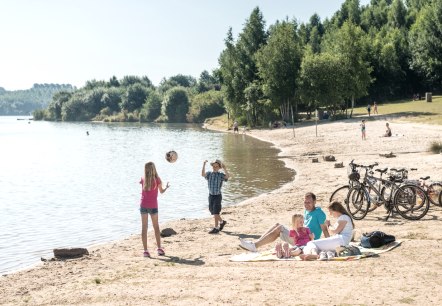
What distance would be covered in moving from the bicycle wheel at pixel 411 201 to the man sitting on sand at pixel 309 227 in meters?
3.96

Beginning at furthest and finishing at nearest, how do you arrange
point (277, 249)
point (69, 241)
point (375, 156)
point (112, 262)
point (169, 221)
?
point (375, 156)
point (169, 221)
point (69, 241)
point (112, 262)
point (277, 249)

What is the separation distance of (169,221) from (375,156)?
1858 cm

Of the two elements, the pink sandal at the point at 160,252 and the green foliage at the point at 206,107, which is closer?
the pink sandal at the point at 160,252

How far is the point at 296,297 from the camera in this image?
28.4 feet

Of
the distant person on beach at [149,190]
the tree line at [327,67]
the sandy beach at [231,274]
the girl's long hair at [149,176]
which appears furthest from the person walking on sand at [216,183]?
the tree line at [327,67]

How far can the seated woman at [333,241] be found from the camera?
1130 centimetres

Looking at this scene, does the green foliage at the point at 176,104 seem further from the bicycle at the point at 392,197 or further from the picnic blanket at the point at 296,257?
the picnic blanket at the point at 296,257

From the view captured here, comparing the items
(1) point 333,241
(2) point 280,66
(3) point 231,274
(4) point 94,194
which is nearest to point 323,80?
(2) point 280,66

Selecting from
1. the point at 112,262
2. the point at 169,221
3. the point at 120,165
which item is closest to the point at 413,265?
the point at 112,262

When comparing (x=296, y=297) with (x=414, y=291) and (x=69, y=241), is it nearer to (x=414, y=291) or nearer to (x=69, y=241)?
(x=414, y=291)

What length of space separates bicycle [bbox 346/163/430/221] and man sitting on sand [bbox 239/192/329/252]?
3.89 metres

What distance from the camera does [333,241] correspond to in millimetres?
11477

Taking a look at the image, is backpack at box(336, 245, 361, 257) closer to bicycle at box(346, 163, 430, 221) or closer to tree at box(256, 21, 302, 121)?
bicycle at box(346, 163, 430, 221)

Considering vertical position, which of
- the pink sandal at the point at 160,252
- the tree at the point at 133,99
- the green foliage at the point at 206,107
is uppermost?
the tree at the point at 133,99
